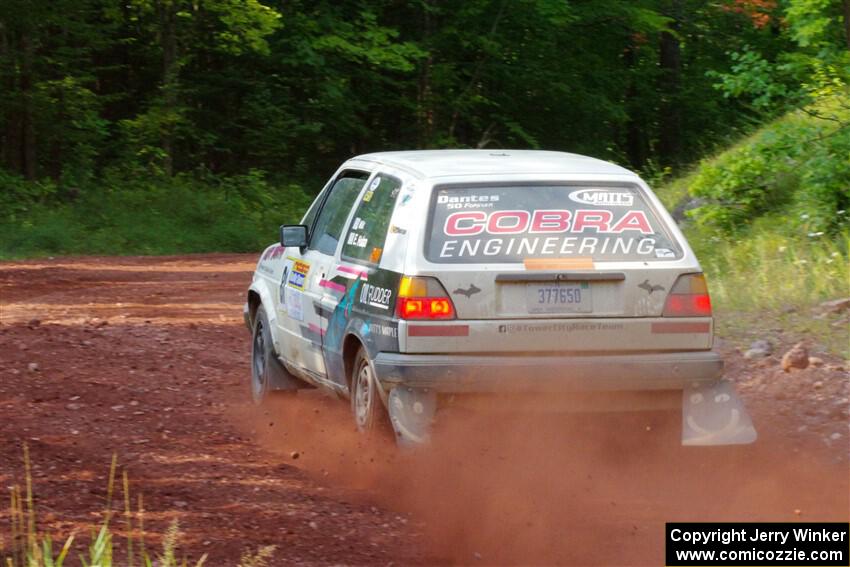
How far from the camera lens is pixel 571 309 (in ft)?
21.4

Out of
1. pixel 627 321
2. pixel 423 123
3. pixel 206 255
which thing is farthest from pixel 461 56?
Result: pixel 627 321

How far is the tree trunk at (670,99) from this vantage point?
36.5m

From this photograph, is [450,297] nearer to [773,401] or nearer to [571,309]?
[571,309]

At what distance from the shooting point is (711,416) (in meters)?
6.75

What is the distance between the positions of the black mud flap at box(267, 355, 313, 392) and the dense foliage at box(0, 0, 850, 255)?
13.5m

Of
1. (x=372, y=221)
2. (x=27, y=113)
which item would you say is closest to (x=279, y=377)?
(x=372, y=221)

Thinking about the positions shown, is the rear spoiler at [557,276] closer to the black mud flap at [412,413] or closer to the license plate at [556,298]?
the license plate at [556,298]

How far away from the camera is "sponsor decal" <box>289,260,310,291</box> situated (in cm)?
817

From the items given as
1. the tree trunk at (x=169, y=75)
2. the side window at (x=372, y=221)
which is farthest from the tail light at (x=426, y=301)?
the tree trunk at (x=169, y=75)

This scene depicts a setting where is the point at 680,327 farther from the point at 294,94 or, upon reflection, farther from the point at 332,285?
the point at 294,94

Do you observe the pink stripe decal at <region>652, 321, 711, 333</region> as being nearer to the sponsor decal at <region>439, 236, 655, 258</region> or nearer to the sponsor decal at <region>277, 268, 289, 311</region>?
the sponsor decal at <region>439, 236, 655, 258</region>

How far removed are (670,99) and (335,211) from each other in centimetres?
2971

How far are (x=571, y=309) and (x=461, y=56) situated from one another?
2767 cm

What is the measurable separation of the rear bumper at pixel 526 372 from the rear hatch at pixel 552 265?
2.5 inches
